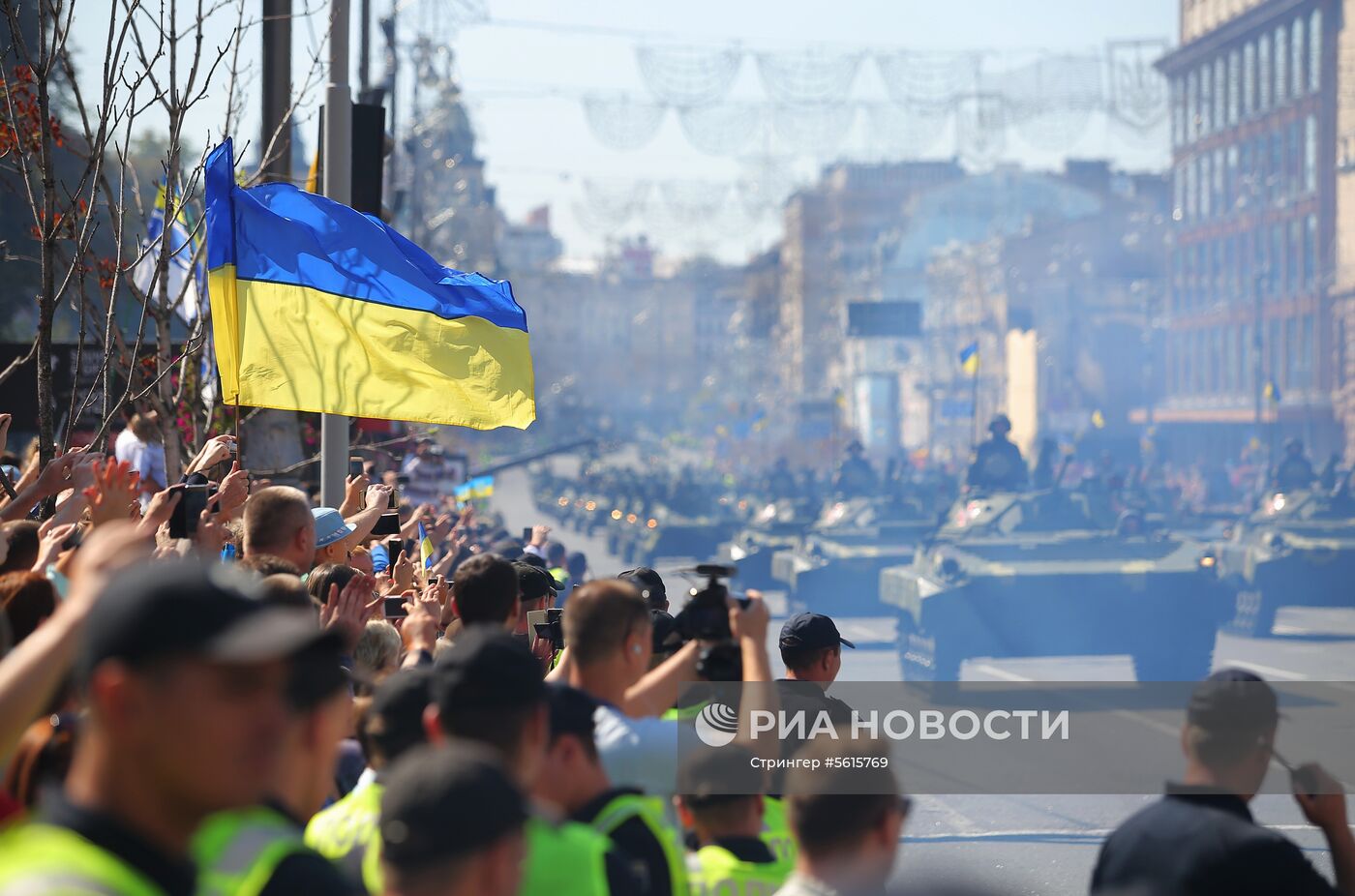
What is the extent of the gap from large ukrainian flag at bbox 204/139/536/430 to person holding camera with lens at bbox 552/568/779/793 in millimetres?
3436

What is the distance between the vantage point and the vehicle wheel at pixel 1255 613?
21438 millimetres

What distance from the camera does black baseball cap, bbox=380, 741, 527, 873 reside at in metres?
2.52

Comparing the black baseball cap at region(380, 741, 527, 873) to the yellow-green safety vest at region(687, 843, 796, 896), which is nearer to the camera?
the black baseball cap at region(380, 741, 527, 873)

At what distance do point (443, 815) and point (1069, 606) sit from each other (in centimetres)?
1463

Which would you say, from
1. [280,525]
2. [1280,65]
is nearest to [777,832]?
[280,525]

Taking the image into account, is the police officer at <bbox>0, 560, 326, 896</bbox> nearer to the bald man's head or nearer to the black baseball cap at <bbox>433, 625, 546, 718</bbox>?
the black baseball cap at <bbox>433, 625, 546, 718</bbox>

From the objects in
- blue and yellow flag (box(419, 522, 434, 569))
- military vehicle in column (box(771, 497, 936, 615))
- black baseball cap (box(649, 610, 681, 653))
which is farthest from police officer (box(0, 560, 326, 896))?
military vehicle in column (box(771, 497, 936, 615))

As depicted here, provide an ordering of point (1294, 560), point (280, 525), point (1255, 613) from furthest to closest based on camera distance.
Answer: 1. point (1294, 560)
2. point (1255, 613)
3. point (280, 525)

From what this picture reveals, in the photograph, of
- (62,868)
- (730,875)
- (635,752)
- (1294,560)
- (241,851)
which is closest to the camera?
(62,868)

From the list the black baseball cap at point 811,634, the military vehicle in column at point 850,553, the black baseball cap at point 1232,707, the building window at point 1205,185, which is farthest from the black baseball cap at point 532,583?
the building window at point 1205,185

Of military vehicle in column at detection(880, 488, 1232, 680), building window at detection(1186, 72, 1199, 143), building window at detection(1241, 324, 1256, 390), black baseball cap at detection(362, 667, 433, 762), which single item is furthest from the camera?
building window at detection(1186, 72, 1199, 143)

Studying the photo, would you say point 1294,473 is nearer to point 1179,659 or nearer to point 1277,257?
point 1179,659

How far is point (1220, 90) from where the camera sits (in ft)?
204

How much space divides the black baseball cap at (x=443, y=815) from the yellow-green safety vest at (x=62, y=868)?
13.2 inches
